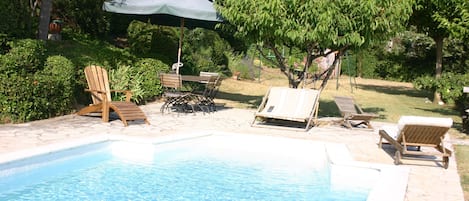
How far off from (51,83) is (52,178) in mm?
3637

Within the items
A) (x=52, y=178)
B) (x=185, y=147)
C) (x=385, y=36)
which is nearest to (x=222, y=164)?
(x=185, y=147)

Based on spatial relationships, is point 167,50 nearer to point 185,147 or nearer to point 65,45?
point 65,45

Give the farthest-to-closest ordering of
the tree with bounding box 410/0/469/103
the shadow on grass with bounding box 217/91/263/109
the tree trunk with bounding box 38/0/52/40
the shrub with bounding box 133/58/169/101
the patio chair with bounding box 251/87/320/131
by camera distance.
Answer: the tree with bounding box 410/0/469/103 → the shadow on grass with bounding box 217/91/263/109 → the shrub with bounding box 133/58/169/101 → the tree trunk with bounding box 38/0/52/40 → the patio chair with bounding box 251/87/320/131

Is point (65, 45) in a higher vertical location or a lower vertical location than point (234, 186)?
higher

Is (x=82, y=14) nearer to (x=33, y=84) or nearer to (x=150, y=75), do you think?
(x=150, y=75)

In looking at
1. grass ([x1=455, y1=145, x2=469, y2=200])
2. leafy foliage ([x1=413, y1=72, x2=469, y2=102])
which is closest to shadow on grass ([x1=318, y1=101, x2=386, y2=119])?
leafy foliage ([x1=413, y1=72, x2=469, y2=102])

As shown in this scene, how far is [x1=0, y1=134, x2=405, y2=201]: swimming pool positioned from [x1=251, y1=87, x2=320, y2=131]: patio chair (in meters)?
1.48

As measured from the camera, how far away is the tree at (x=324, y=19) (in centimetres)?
1119

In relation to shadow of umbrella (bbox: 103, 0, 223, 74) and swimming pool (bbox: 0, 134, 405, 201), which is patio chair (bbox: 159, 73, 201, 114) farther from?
swimming pool (bbox: 0, 134, 405, 201)

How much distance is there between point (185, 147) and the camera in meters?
9.16

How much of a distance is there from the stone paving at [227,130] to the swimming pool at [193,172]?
0.47 metres

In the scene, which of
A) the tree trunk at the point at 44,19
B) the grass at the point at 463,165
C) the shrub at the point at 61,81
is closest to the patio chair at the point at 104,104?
the shrub at the point at 61,81

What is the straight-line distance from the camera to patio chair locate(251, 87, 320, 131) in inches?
431

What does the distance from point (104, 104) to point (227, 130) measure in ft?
8.47
